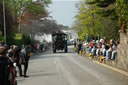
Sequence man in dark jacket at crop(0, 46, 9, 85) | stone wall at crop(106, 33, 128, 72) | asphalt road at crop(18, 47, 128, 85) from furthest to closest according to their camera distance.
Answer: stone wall at crop(106, 33, 128, 72) → asphalt road at crop(18, 47, 128, 85) → man in dark jacket at crop(0, 46, 9, 85)

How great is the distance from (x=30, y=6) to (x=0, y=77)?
61.2 meters

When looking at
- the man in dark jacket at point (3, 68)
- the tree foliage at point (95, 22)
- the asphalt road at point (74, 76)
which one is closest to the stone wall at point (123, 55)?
the asphalt road at point (74, 76)

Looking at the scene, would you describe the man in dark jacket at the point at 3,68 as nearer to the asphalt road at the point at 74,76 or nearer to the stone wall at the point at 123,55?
the asphalt road at the point at 74,76

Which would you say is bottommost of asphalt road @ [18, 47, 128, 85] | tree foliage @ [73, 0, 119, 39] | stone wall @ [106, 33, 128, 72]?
asphalt road @ [18, 47, 128, 85]

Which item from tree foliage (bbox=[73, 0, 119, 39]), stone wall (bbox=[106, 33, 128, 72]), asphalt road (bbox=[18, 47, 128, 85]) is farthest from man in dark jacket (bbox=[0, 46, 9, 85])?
tree foliage (bbox=[73, 0, 119, 39])

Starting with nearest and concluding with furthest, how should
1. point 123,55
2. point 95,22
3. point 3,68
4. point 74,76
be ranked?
point 3,68
point 74,76
point 123,55
point 95,22

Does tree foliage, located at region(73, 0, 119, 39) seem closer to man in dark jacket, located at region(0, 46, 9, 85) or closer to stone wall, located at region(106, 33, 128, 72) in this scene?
stone wall, located at region(106, 33, 128, 72)

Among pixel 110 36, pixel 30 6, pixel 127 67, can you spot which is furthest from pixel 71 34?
pixel 127 67

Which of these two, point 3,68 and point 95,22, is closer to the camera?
point 3,68

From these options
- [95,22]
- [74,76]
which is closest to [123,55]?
[74,76]

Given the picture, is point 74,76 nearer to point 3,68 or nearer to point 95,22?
point 3,68

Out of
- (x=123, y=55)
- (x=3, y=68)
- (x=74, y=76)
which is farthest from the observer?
(x=123, y=55)

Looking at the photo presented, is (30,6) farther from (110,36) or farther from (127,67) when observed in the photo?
(127,67)

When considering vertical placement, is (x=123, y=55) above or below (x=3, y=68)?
below
